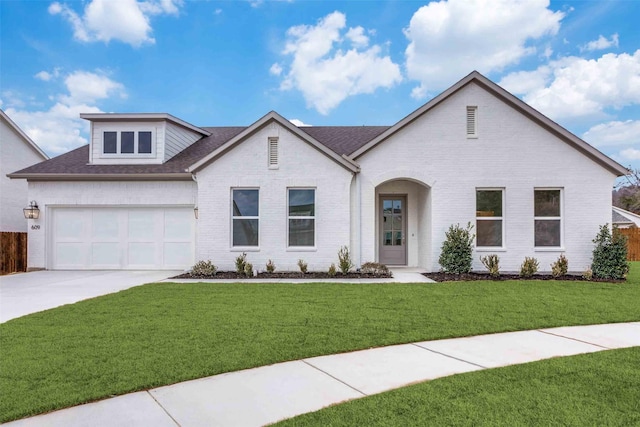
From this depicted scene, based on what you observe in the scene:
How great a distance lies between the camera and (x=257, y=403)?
3381mm

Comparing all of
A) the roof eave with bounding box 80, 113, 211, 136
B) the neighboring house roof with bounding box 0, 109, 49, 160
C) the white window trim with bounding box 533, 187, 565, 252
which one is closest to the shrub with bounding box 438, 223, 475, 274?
the white window trim with bounding box 533, 187, 565, 252

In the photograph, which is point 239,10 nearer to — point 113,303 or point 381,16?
point 381,16

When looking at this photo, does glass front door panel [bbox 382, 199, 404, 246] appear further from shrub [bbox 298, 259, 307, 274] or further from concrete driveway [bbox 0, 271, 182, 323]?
concrete driveway [bbox 0, 271, 182, 323]

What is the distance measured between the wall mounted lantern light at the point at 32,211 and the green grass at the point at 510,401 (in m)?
14.6

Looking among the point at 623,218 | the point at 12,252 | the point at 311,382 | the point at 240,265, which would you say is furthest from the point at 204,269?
the point at 623,218

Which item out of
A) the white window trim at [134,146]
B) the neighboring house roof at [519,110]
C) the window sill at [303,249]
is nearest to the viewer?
the neighboring house roof at [519,110]

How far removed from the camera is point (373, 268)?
1186cm

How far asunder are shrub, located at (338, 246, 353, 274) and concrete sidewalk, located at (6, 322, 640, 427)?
6.68m

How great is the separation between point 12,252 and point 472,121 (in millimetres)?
16368

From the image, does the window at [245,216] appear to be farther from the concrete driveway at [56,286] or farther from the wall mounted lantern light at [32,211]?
the wall mounted lantern light at [32,211]

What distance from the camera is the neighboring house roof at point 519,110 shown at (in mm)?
12336

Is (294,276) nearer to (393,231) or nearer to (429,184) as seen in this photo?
(393,231)

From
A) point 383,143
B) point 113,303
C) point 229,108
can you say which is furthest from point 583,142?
point 229,108

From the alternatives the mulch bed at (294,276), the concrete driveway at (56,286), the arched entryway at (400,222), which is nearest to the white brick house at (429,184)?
the mulch bed at (294,276)
